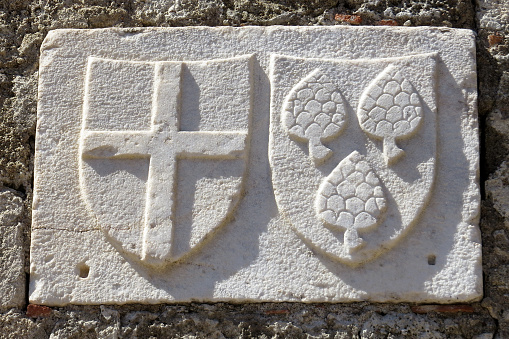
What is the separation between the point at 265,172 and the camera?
2160 mm

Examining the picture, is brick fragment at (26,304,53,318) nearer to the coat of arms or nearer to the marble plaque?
the marble plaque

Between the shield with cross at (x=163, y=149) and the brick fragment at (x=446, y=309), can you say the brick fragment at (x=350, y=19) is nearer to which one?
the shield with cross at (x=163, y=149)

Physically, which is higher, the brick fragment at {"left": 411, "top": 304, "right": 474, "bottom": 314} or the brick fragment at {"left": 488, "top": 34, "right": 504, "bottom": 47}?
the brick fragment at {"left": 488, "top": 34, "right": 504, "bottom": 47}

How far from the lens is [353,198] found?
2074mm

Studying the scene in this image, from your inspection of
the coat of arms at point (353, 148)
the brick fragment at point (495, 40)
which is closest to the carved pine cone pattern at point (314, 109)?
the coat of arms at point (353, 148)

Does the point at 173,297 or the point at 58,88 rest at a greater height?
the point at 58,88

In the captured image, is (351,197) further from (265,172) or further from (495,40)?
(495,40)

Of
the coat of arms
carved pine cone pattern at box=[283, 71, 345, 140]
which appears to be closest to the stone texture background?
the coat of arms

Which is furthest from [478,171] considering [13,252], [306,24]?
[13,252]

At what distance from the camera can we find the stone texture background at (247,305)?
2.07 m

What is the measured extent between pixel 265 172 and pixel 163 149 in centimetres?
37

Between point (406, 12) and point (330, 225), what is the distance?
922 millimetres

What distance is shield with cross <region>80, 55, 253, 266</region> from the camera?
6.91 feet

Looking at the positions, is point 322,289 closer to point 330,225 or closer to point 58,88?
point 330,225
